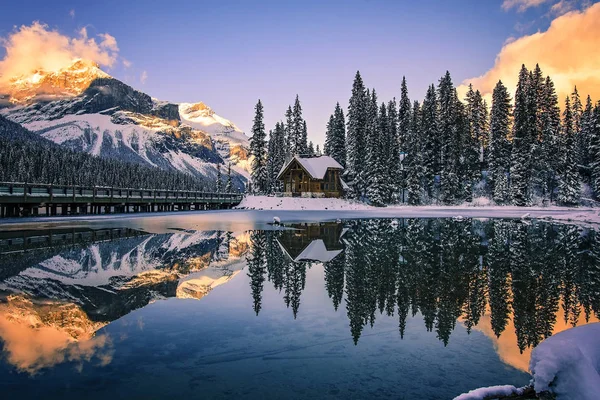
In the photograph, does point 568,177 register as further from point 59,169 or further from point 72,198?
point 59,169

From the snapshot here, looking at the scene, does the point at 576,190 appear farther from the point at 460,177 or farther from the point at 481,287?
the point at 481,287

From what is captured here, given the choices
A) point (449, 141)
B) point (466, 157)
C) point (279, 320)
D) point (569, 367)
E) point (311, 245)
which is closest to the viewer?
point (569, 367)

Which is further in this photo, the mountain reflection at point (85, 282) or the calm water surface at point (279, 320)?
the mountain reflection at point (85, 282)

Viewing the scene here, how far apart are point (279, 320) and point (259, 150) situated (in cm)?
6501

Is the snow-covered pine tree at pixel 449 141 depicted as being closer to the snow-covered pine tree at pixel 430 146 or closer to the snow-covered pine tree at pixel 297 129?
the snow-covered pine tree at pixel 430 146

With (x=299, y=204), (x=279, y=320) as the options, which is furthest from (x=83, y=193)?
(x=279, y=320)

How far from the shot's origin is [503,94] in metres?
71.7

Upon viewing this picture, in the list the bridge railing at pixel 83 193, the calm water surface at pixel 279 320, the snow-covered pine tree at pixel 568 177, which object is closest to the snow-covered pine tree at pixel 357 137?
the bridge railing at pixel 83 193

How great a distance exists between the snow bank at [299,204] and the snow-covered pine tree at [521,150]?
2258 cm

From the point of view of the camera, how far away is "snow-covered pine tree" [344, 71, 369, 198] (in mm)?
69250

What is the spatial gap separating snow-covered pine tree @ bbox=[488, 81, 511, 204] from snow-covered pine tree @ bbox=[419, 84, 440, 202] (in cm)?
888

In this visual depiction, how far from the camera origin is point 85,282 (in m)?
11.5

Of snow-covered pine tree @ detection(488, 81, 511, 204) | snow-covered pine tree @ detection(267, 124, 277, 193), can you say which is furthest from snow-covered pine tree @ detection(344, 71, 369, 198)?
snow-covered pine tree @ detection(488, 81, 511, 204)

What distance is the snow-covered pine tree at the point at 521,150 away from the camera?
62.8 meters
